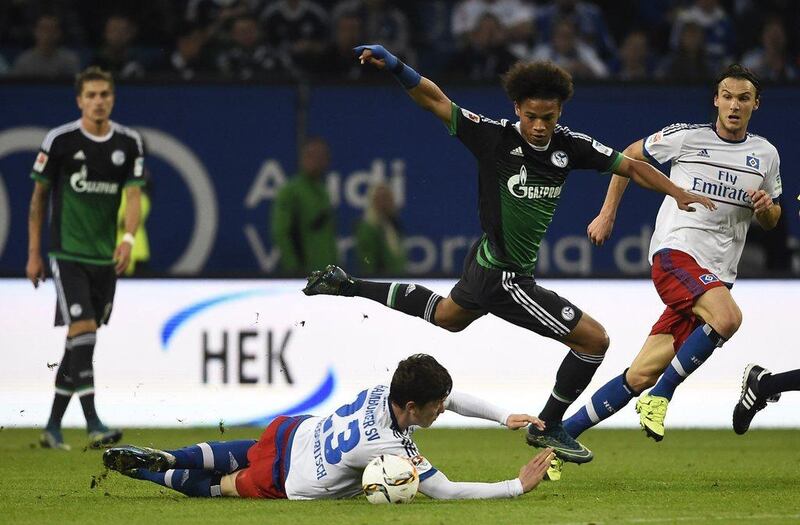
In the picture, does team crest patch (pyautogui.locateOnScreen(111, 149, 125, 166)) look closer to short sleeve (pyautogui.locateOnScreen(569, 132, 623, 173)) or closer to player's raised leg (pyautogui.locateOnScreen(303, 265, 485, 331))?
player's raised leg (pyautogui.locateOnScreen(303, 265, 485, 331))

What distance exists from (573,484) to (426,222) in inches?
196

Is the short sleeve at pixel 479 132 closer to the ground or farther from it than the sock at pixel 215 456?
farther from it

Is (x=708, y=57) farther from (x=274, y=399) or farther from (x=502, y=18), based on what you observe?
(x=274, y=399)

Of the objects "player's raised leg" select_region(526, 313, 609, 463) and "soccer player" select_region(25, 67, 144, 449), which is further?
"soccer player" select_region(25, 67, 144, 449)

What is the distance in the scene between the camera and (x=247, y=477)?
7344 millimetres

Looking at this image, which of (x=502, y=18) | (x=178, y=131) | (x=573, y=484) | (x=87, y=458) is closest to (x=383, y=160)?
(x=178, y=131)

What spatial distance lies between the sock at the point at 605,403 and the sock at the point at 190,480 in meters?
2.16

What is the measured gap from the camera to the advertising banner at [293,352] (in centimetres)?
1154

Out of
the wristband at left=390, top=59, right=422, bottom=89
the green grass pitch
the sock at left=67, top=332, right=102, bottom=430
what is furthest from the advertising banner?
the wristband at left=390, top=59, right=422, bottom=89

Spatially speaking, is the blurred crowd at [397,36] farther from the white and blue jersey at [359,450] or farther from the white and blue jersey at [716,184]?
the white and blue jersey at [359,450]

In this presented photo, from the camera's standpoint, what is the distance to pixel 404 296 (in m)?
8.72

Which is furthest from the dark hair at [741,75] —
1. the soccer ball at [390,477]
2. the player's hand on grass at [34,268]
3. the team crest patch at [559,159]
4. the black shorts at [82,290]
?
the player's hand on grass at [34,268]

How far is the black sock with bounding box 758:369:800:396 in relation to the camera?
8320 millimetres

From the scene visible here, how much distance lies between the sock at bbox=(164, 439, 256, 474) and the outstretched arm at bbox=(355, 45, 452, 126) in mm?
1967
